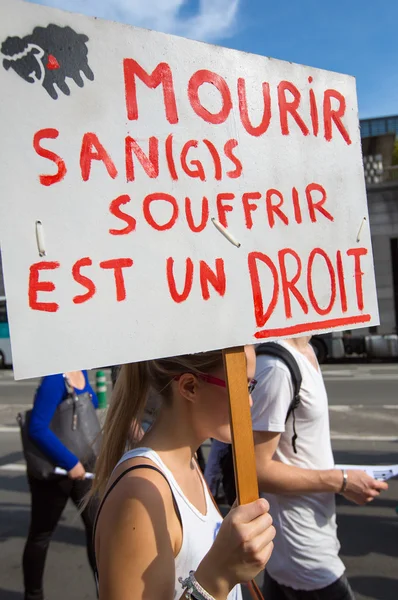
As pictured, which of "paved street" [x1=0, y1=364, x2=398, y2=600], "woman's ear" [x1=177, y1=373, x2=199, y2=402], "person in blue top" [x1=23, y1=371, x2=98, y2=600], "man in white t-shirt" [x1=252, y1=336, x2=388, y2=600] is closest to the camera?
"woman's ear" [x1=177, y1=373, x2=199, y2=402]

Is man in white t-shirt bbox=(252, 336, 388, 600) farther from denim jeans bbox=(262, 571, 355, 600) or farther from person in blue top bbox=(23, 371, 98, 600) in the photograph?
person in blue top bbox=(23, 371, 98, 600)

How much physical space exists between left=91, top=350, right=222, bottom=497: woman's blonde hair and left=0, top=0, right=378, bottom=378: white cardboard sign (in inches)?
13.1

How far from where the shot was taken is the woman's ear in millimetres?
1515

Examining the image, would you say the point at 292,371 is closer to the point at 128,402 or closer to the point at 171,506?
the point at 128,402

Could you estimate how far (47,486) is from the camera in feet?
10.6

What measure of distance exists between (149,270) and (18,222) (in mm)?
296

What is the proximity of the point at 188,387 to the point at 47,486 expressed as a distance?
2.06 meters

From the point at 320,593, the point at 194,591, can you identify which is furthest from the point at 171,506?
the point at 320,593

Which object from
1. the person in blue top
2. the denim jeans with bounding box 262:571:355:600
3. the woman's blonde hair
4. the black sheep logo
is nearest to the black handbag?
the person in blue top

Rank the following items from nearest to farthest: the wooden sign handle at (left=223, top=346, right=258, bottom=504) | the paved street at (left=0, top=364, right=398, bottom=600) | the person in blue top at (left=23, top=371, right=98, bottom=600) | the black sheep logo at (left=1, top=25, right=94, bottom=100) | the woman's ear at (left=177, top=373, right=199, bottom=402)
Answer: the black sheep logo at (left=1, top=25, right=94, bottom=100), the wooden sign handle at (left=223, top=346, right=258, bottom=504), the woman's ear at (left=177, top=373, right=199, bottom=402), the person in blue top at (left=23, top=371, right=98, bottom=600), the paved street at (left=0, top=364, right=398, bottom=600)

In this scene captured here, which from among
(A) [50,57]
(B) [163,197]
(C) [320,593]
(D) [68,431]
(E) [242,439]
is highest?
(A) [50,57]

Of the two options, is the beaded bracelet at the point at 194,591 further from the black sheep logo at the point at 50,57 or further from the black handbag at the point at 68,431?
the black handbag at the point at 68,431

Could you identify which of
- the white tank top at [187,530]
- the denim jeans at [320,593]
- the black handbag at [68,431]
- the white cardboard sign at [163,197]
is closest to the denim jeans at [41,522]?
the black handbag at [68,431]

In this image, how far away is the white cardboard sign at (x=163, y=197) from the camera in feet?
3.63
